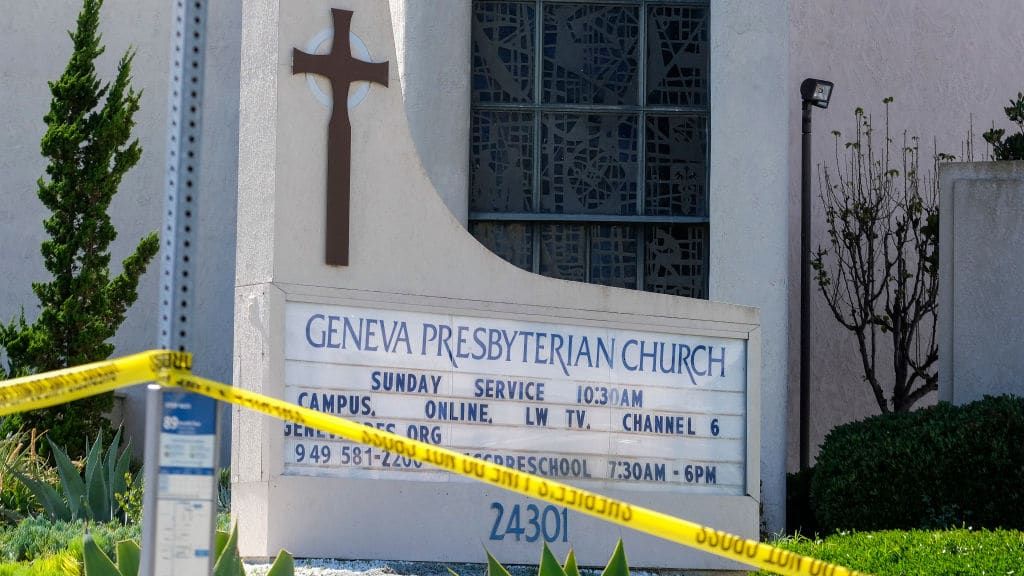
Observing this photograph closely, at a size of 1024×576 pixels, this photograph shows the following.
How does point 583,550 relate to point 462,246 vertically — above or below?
below

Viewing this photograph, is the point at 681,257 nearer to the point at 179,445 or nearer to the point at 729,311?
the point at 729,311

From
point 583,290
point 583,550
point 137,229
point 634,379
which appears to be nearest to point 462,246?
point 583,290

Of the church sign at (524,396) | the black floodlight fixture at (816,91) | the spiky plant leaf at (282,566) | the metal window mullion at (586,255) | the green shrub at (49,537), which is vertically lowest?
the green shrub at (49,537)

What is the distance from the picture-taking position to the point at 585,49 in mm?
12617

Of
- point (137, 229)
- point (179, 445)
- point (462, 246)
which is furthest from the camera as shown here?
point (137, 229)

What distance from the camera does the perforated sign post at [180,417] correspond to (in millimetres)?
3568

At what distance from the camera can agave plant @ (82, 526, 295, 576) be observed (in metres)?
5.50

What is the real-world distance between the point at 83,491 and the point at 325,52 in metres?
3.36

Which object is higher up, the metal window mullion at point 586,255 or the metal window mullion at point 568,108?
the metal window mullion at point 568,108

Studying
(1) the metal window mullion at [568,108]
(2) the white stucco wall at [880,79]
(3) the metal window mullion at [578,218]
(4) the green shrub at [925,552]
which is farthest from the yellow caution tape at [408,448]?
(2) the white stucco wall at [880,79]

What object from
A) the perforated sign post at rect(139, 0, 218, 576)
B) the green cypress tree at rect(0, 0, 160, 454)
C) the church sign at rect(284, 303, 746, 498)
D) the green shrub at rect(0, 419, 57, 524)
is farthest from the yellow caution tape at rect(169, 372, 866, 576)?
the green cypress tree at rect(0, 0, 160, 454)

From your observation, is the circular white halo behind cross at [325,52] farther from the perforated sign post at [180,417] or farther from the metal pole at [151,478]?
the metal pole at [151,478]

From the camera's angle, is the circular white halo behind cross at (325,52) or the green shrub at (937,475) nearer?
the circular white halo behind cross at (325,52)

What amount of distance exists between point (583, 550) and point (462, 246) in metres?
1.87
